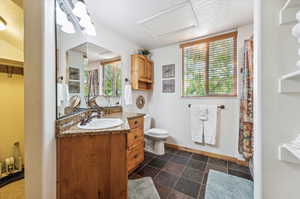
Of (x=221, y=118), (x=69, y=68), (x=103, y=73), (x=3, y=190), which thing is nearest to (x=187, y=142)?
(x=221, y=118)

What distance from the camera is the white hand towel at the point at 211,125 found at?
215cm

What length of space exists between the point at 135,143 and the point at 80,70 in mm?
1313

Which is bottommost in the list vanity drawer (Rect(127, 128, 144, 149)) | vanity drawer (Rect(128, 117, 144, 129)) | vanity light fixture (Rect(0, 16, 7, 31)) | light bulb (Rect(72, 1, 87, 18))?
vanity drawer (Rect(127, 128, 144, 149))

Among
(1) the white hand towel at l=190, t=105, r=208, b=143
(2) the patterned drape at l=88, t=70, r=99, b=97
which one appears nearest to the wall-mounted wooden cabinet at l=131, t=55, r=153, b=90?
(2) the patterned drape at l=88, t=70, r=99, b=97

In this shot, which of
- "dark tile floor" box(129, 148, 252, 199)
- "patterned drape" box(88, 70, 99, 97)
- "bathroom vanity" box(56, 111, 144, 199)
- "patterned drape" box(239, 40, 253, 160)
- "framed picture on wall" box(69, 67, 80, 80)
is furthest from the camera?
"patterned drape" box(88, 70, 99, 97)

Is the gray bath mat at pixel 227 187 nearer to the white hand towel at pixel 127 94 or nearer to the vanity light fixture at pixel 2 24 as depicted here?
the white hand towel at pixel 127 94

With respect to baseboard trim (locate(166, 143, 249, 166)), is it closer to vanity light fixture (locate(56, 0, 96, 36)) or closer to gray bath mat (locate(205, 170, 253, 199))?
gray bath mat (locate(205, 170, 253, 199))

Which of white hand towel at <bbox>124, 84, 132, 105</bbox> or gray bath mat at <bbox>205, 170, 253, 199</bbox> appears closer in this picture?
gray bath mat at <bbox>205, 170, 253, 199</bbox>

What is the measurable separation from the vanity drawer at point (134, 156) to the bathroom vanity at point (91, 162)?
64 cm

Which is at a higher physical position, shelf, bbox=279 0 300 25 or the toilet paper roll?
shelf, bbox=279 0 300 25

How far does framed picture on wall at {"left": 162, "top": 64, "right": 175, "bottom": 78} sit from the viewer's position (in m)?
2.66

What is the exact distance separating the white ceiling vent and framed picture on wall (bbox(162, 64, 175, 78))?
72cm

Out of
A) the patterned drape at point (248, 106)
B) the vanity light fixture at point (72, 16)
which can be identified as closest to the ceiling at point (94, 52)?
the vanity light fixture at point (72, 16)

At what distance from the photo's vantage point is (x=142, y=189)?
55.5 inches
